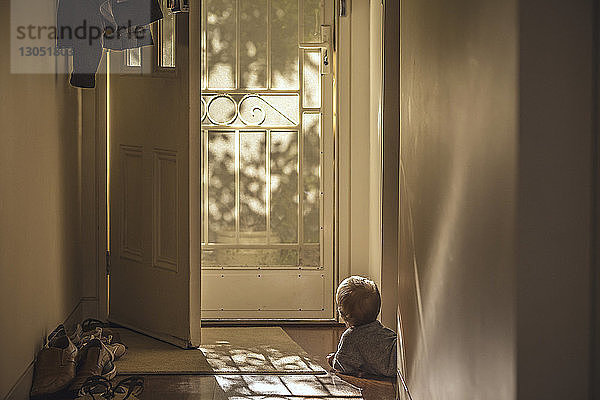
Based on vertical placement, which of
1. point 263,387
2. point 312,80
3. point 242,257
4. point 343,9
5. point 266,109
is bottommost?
point 263,387

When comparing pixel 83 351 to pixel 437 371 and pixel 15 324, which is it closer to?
pixel 15 324

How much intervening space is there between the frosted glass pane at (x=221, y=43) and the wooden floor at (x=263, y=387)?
75.8 inches

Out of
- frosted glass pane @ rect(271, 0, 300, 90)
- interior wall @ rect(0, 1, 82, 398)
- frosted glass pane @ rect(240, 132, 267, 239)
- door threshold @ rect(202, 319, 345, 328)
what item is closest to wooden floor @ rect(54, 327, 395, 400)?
interior wall @ rect(0, 1, 82, 398)

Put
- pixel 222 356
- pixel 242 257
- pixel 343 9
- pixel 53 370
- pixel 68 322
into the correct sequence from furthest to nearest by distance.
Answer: pixel 242 257 < pixel 343 9 < pixel 68 322 < pixel 222 356 < pixel 53 370

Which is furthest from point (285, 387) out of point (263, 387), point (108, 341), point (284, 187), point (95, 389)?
point (284, 187)

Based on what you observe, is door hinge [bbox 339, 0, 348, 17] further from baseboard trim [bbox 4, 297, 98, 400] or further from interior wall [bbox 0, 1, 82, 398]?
baseboard trim [bbox 4, 297, 98, 400]

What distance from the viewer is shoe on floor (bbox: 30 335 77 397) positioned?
3.38 meters

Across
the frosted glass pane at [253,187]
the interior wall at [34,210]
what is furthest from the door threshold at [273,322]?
the interior wall at [34,210]

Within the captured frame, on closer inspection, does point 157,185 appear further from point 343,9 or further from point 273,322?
point 343,9

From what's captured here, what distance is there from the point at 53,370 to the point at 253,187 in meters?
1.90

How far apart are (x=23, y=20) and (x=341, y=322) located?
2.62m

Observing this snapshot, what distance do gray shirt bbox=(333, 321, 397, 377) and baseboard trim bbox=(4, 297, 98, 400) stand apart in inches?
55.6

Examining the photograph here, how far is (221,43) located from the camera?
193 inches

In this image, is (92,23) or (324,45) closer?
(92,23)
